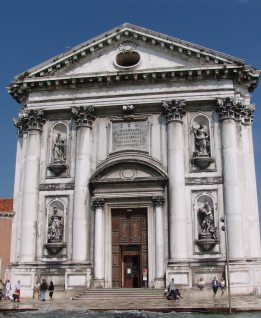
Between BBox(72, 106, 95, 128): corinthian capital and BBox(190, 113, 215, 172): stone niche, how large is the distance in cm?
727

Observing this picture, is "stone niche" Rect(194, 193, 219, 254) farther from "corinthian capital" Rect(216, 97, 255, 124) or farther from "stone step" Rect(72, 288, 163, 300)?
"corinthian capital" Rect(216, 97, 255, 124)

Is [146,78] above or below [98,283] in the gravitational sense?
above

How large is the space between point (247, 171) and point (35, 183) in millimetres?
14909

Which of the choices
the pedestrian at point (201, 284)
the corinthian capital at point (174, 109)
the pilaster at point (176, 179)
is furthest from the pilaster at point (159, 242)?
the corinthian capital at point (174, 109)

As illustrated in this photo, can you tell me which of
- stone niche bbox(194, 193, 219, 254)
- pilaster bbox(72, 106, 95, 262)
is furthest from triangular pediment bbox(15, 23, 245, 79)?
stone niche bbox(194, 193, 219, 254)

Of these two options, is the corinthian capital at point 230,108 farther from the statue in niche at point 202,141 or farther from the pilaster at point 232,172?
the statue in niche at point 202,141

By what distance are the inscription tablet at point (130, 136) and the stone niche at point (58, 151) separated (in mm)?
3610

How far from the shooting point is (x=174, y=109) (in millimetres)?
30250

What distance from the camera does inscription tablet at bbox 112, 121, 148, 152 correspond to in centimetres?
3078

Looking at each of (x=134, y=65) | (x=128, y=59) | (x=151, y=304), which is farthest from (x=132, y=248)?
(x=128, y=59)

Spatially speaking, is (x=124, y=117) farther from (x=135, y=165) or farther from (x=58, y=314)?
(x=58, y=314)

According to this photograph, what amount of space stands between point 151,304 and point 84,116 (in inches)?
553

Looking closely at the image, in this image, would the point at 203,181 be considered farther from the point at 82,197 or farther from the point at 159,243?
the point at 82,197

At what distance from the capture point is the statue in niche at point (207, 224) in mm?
28108
